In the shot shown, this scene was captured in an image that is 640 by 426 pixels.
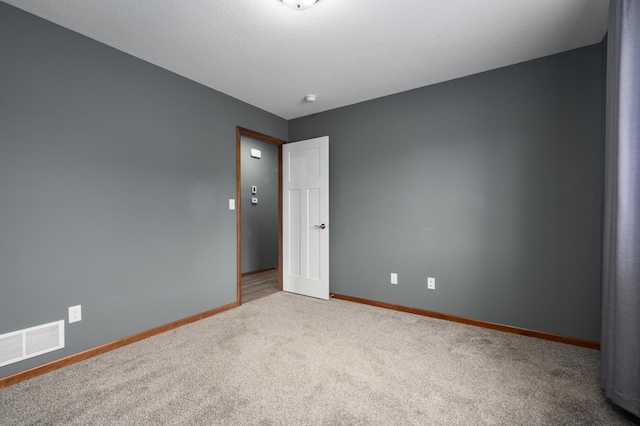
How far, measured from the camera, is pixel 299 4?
179cm

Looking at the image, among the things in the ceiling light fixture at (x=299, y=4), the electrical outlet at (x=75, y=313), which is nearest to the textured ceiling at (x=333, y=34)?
the ceiling light fixture at (x=299, y=4)

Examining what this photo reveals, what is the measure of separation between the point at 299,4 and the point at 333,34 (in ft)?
1.42

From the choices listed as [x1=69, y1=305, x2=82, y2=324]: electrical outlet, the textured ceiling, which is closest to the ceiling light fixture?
the textured ceiling

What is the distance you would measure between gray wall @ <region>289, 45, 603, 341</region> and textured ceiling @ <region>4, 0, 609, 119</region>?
32cm

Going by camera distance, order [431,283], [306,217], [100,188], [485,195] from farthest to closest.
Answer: [306,217], [431,283], [485,195], [100,188]

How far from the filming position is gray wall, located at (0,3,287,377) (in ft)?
6.19

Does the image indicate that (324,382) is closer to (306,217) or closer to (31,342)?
(31,342)

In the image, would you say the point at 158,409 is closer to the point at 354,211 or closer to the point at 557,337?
the point at 354,211

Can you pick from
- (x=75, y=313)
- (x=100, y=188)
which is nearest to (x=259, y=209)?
(x=100, y=188)

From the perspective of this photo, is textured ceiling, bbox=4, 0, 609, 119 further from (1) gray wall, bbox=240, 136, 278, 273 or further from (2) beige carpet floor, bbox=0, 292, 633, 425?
(2) beige carpet floor, bbox=0, 292, 633, 425

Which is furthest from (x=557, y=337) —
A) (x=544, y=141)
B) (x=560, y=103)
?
(x=560, y=103)

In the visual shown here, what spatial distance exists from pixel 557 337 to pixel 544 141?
173 centimetres

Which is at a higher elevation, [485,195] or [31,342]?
[485,195]

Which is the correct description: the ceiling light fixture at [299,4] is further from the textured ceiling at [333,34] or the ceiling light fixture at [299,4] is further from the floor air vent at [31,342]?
the floor air vent at [31,342]
